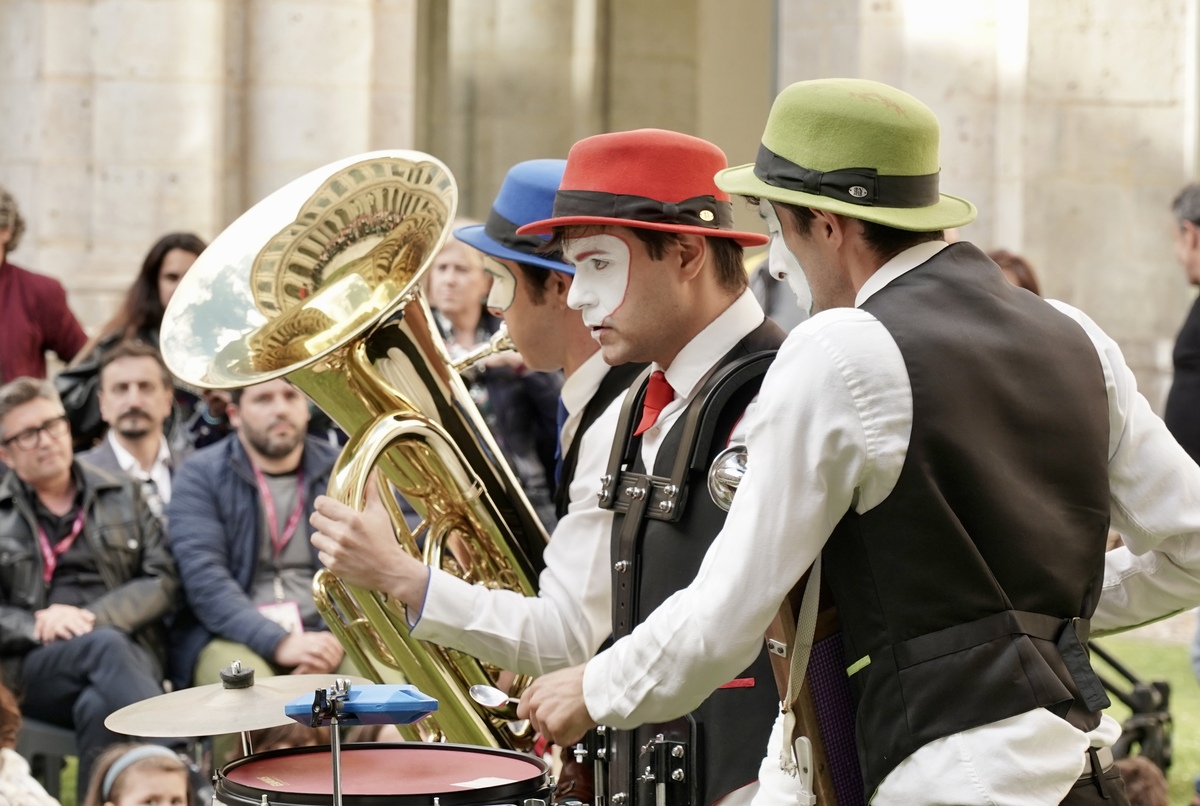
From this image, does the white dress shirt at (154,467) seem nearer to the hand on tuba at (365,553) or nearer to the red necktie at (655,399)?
the hand on tuba at (365,553)

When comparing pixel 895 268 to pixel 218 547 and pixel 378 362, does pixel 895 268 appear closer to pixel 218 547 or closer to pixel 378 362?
pixel 378 362

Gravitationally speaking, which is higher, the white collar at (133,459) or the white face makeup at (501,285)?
the white face makeup at (501,285)

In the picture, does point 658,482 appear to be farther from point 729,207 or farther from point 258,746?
point 258,746

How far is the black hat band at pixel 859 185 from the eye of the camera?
2.17 meters

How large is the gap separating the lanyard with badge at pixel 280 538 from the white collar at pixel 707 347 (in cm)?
259

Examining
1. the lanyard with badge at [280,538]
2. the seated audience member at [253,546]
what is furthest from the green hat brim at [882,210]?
the lanyard with badge at [280,538]

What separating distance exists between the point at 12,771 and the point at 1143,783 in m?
2.64

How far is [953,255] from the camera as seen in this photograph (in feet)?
7.18

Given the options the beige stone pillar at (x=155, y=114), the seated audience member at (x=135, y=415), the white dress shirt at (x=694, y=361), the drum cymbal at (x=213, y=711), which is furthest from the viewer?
→ the beige stone pillar at (x=155, y=114)

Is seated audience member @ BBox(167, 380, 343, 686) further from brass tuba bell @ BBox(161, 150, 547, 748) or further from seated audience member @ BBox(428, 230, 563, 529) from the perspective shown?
brass tuba bell @ BBox(161, 150, 547, 748)

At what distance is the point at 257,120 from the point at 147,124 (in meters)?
0.55

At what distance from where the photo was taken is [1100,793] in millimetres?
2184

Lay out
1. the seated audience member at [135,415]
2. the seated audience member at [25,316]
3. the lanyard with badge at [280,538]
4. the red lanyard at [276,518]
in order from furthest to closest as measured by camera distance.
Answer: the seated audience member at [25,316], the seated audience member at [135,415], the red lanyard at [276,518], the lanyard with badge at [280,538]

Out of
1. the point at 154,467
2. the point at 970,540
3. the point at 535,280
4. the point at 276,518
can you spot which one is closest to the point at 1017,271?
the point at 276,518
